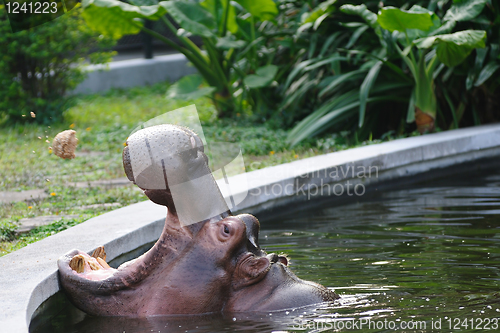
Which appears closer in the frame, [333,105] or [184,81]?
[333,105]

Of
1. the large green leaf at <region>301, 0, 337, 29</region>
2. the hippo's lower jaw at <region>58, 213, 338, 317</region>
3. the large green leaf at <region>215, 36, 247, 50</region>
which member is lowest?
the large green leaf at <region>215, 36, 247, 50</region>

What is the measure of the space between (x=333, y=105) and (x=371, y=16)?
1318 millimetres

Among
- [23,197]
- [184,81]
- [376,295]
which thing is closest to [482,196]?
[376,295]

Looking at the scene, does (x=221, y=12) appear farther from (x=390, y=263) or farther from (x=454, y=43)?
(x=390, y=263)

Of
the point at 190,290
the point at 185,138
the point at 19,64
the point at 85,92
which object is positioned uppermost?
the point at 185,138

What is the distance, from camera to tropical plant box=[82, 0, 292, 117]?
8.44m

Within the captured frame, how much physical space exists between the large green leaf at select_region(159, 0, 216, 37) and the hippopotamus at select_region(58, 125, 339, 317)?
242 inches

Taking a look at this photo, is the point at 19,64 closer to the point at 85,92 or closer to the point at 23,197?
the point at 85,92

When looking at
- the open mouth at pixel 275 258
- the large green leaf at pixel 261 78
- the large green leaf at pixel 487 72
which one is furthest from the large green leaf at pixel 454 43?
the open mouth at pixel 275 258

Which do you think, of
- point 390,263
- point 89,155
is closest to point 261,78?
point 89,155

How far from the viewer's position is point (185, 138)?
7.76ft

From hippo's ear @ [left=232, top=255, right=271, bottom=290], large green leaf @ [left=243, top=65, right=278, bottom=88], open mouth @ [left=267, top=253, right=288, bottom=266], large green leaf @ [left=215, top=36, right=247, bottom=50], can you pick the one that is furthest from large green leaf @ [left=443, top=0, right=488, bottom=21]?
hippo's ear @ [left=232, top=255, right=271, bottom=290]

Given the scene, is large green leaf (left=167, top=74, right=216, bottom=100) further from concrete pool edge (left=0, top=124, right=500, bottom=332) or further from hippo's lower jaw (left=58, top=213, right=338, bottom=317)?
hippo's lower jaw (left=58, top=213, right=338, bottom=317)

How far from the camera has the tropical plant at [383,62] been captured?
6375 millimetres
